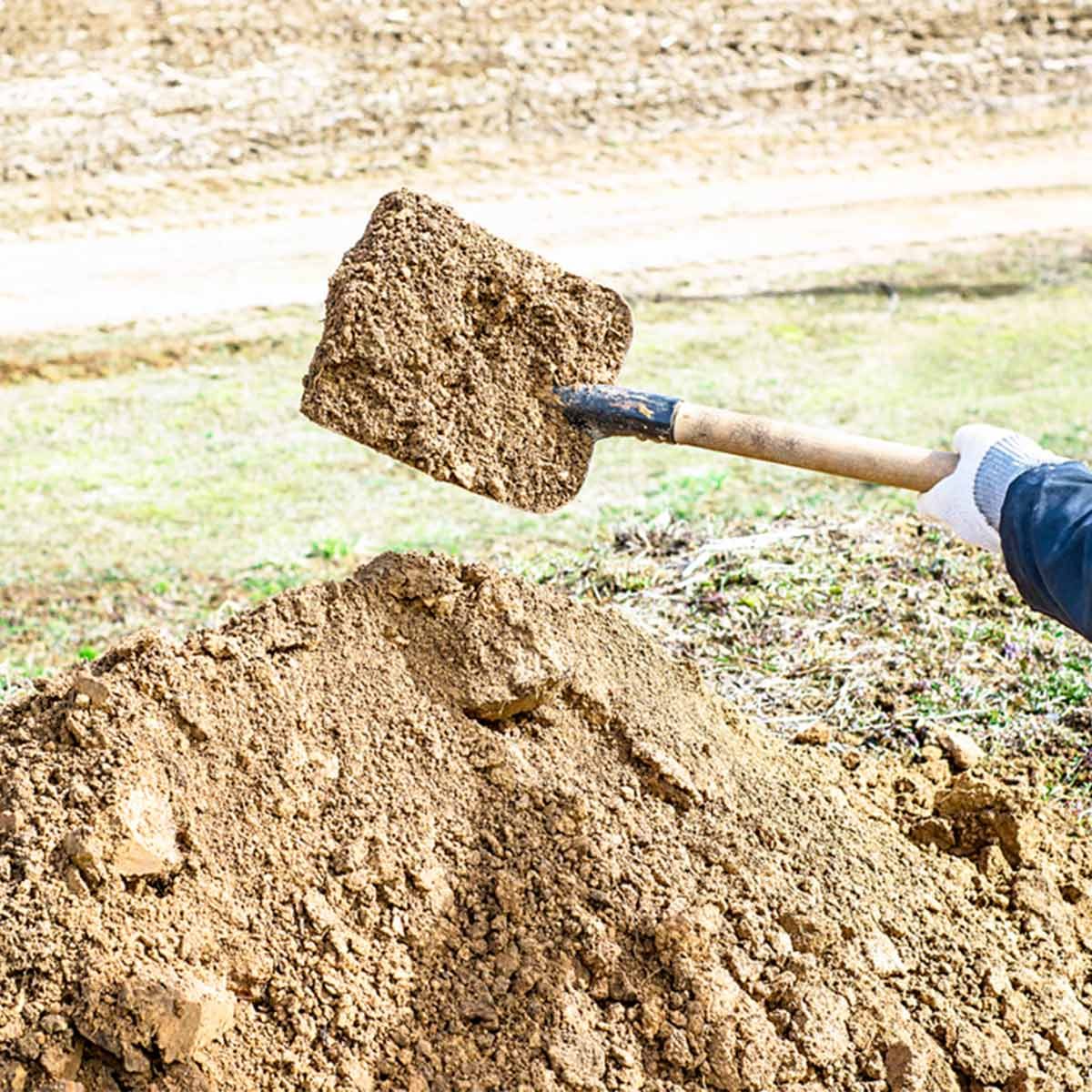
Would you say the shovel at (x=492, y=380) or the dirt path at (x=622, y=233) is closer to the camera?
the shovel at (x=492, y=380)

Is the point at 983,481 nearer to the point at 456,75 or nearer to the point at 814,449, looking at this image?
the point at 814,449

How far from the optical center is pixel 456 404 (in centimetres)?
438

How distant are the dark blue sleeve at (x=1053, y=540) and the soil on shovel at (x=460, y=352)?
4.22ft

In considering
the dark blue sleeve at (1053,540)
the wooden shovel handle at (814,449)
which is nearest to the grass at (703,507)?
the wooden shovel handle at (814,449)

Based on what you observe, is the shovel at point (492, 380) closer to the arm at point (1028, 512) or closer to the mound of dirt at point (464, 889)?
the arm at point (1028, 512)

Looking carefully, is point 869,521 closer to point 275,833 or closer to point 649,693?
point 649,693

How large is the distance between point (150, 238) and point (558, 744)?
965cm

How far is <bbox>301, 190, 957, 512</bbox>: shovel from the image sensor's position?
4.21 metres

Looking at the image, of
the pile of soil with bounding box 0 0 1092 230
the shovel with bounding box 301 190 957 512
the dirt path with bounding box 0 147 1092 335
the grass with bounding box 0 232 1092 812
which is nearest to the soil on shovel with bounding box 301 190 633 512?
the shovel with bounding box 301 190 957 512

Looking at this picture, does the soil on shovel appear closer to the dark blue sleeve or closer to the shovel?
the shovel

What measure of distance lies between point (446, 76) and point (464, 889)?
1260 cm

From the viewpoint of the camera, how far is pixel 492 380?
→ 14.6 ft

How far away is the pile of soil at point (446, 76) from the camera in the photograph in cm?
1373

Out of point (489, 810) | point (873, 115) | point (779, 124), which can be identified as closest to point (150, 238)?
point (779, 124)
